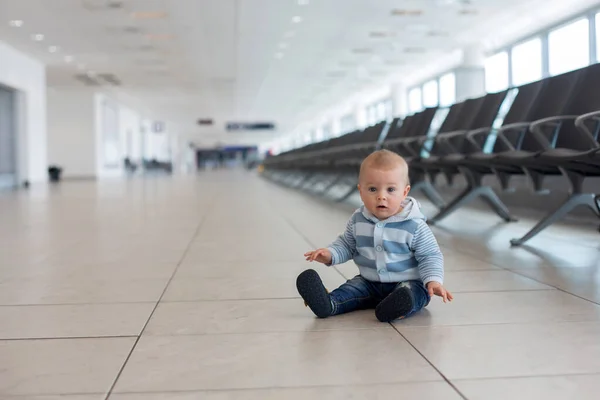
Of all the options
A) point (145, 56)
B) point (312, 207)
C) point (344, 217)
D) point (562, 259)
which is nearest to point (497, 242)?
point (562, 259)

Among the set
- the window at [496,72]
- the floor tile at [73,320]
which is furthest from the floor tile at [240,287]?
the window at [496,72]

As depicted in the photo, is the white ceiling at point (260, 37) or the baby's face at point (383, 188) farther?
the white ceiling at point (260, 37)

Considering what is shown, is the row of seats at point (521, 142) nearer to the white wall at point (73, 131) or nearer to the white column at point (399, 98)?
the white column at point (399, 98)

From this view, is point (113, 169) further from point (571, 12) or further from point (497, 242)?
point (497, 242)

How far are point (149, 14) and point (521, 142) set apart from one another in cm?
1110

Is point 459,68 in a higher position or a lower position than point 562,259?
higher

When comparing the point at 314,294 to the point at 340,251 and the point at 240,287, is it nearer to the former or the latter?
the point at 340,251

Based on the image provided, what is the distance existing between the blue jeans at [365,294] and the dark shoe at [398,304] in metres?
0.07

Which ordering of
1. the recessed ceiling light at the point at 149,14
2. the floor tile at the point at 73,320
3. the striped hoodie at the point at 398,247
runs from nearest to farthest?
the floor tile at the point at 73,320 → the striped hoodie at the point at 398,247 → the recessed ceiling light at the point at 149,14

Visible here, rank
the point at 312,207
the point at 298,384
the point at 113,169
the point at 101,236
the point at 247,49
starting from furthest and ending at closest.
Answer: the point at 113,169, the point at 247,49, the point at 312,207, the point at 101,236, the point at 298,384

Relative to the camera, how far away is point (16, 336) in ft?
6.29

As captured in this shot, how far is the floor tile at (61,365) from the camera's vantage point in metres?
1.46

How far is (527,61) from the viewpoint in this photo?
16000mm

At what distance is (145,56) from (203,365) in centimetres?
1894
